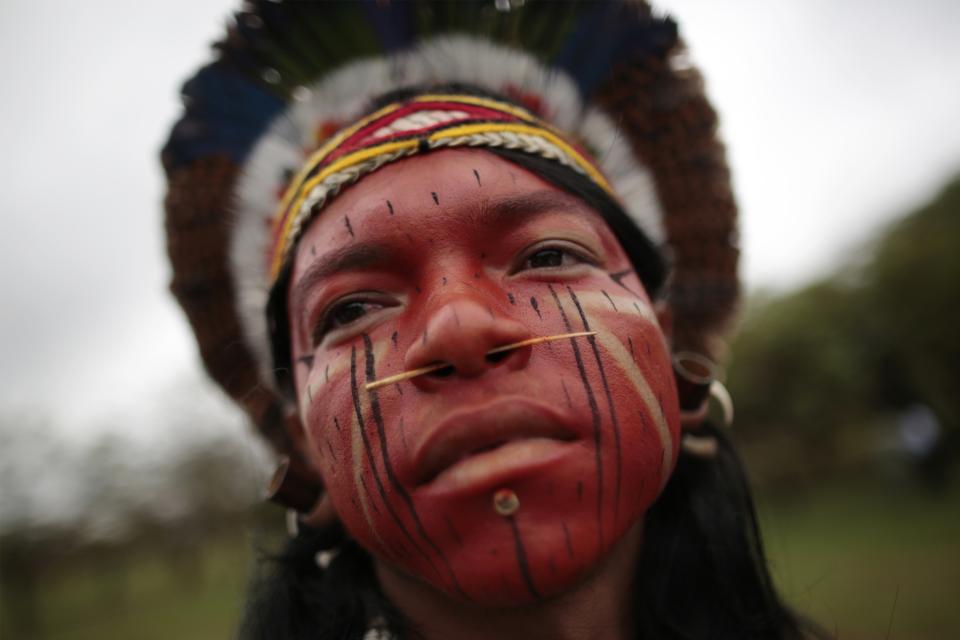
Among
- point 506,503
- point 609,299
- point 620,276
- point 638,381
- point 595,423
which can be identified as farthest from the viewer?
point 620,276

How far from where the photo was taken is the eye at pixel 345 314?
A: 1.35m

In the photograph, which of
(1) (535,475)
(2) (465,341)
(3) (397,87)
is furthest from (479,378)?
(3) (397,87)

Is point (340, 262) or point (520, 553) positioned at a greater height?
point (340, 262)

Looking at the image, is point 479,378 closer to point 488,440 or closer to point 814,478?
point 488,440

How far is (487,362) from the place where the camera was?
112cm

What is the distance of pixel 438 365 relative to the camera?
1.13 m

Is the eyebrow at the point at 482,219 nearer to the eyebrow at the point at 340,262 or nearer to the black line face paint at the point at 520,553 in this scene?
the eyebrow at the point at 340,262

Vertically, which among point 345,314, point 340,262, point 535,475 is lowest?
point 535,475

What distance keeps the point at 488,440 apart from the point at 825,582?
8785 mm

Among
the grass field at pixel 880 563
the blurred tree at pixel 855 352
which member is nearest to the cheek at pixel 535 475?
the grass field at pixel 880 563

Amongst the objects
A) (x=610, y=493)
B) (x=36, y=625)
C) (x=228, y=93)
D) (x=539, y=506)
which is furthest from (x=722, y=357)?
(x=36, y=625)

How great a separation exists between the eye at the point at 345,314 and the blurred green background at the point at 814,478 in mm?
5853

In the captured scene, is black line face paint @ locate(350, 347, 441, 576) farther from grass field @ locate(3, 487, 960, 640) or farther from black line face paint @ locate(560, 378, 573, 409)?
grass field @ locate(3, 487, 960, 640)

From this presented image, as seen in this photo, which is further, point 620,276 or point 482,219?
point 620,276
